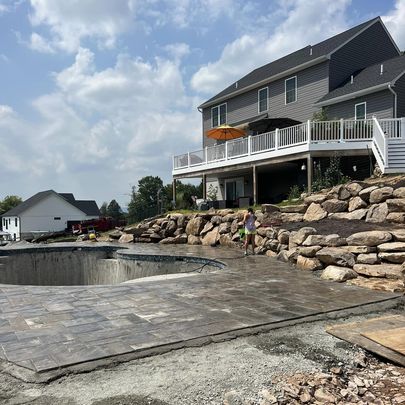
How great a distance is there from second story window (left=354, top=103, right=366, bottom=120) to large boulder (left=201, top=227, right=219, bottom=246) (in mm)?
8574

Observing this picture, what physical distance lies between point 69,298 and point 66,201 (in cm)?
5087

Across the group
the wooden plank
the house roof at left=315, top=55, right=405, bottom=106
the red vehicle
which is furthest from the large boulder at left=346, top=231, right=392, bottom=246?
the red vehicle

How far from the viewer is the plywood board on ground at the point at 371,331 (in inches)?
152

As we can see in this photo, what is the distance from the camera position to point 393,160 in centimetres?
1360

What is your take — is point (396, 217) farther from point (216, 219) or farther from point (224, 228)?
point (216, 219)

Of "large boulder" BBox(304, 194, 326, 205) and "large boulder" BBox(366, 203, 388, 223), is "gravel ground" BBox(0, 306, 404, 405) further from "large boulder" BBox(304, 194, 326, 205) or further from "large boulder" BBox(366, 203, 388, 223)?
"large boulder" BBox(304, 194, 326, 205)

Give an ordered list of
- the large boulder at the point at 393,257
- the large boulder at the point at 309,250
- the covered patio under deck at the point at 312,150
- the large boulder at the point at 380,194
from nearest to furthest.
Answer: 1. the large boulder at the point at 393,257
2. the large boulder at the point at 309,250
3. the large boulder at the point at 380,194
4. the covered patio under deck at the point at 312,150

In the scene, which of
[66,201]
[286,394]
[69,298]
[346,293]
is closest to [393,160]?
[346,293]

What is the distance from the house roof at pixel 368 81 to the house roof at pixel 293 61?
183 cm

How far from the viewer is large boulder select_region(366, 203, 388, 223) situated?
33.7ft

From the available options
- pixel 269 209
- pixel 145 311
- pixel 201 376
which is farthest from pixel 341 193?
pixel 201 376

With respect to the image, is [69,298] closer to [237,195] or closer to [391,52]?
[237,195]

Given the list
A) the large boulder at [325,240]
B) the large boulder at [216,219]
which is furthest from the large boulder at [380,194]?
the large boulder at [216,219]

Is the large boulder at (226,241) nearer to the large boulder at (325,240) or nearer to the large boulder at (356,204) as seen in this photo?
the large boulder at (356,204)
